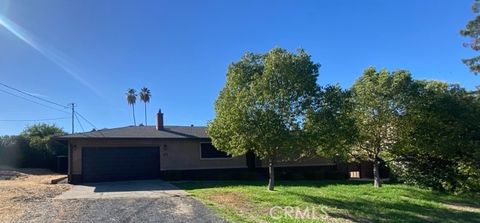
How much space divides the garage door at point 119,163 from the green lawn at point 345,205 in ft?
26.1

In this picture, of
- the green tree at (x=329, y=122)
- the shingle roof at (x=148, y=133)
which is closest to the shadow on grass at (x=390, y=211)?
the green tree at (x=329, y=122)

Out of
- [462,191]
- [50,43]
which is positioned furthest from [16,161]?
[462,191]

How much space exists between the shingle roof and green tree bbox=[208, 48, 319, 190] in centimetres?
885

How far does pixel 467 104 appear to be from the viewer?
61.4ft

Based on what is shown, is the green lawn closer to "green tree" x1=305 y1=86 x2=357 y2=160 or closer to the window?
"green tree" x1=305 y1=86 x2=357 y2=160

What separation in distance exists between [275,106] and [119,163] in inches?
446

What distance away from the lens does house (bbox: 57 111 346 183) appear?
21969 millimetres

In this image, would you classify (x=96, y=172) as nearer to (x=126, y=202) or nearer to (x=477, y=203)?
(x=126, y=202)

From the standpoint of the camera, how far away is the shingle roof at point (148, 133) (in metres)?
22.3

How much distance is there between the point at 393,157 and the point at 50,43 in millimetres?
16378

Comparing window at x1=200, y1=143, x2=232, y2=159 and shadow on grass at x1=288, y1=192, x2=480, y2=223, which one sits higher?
window at x1=200, y1=143, x2=232, y2=159

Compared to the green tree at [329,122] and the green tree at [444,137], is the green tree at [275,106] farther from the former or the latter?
the green tree at [444,137]

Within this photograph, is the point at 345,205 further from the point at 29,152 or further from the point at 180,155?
the point at 29,152

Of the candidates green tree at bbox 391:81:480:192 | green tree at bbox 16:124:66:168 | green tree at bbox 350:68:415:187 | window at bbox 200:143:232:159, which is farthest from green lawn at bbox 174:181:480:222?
green tree at bbox 16:124:66:168
